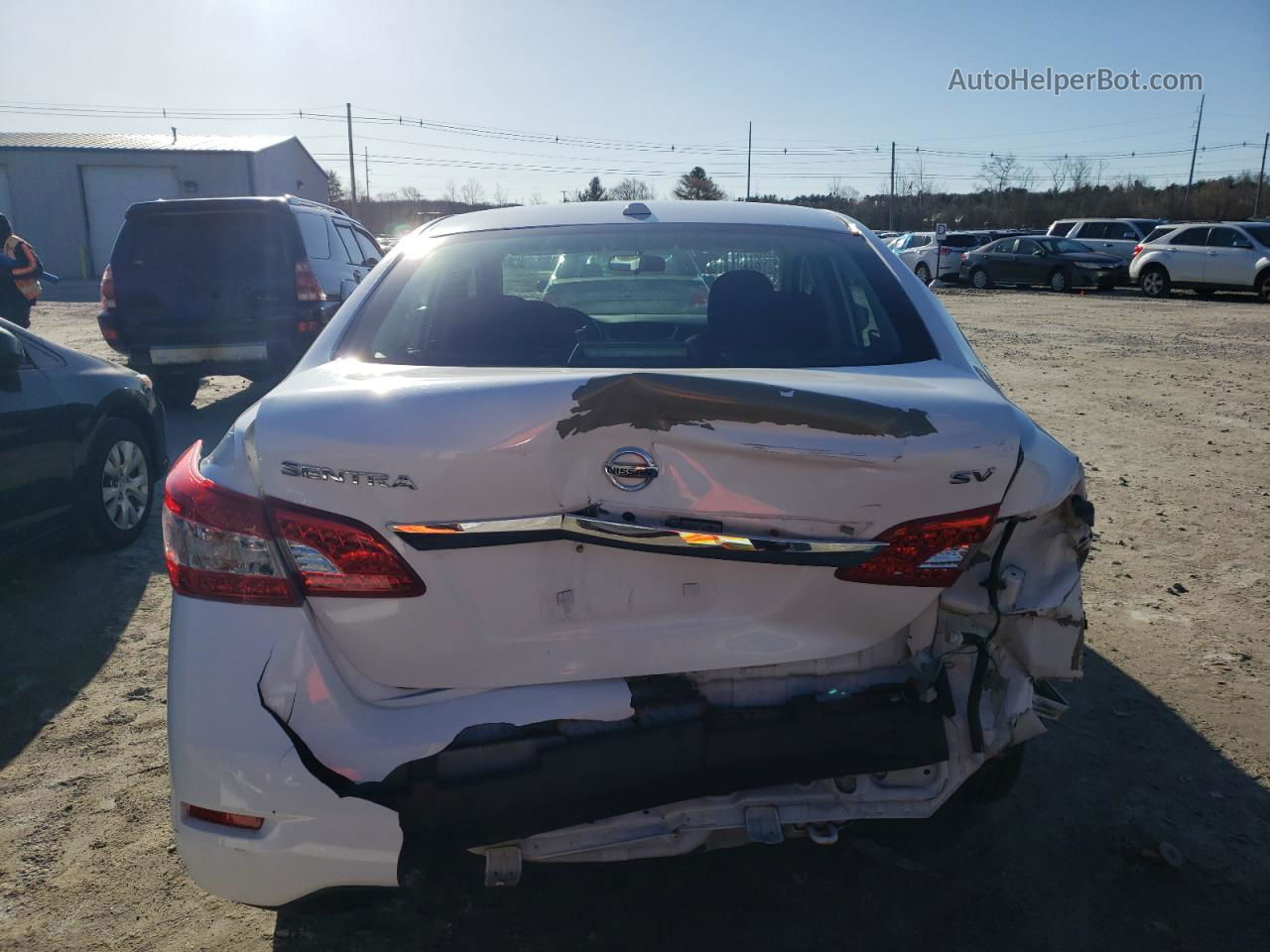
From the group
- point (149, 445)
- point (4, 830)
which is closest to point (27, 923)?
point (4, 830)

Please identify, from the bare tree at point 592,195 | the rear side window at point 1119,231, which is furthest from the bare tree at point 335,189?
the rear side window at point 1119,231

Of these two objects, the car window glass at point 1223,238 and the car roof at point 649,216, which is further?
the car window glass at point 1223,238

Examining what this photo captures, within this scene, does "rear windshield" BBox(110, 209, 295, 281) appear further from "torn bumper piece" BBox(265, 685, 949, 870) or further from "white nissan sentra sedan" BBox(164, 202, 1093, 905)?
"torn bumper piece" BBox(265, 685, 949, 870)

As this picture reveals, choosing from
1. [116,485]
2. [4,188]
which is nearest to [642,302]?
[116,485]

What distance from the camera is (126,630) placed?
4145 mm

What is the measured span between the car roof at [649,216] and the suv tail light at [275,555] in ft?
4.75

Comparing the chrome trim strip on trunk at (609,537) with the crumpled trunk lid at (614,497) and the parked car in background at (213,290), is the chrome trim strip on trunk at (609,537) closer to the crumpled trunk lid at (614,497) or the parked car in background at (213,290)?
the crumpled trunk lid at (614,497)

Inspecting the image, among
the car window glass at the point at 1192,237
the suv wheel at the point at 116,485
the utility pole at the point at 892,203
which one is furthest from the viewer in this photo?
the utility pole at the point at 892,203

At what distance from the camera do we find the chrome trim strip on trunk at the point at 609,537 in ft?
6.11

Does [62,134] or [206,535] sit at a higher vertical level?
[62,134]

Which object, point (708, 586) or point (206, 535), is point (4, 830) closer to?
point (206, 535)

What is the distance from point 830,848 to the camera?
8.71 feet

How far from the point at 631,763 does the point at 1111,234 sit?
3055cm

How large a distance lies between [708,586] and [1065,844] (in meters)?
1.52
